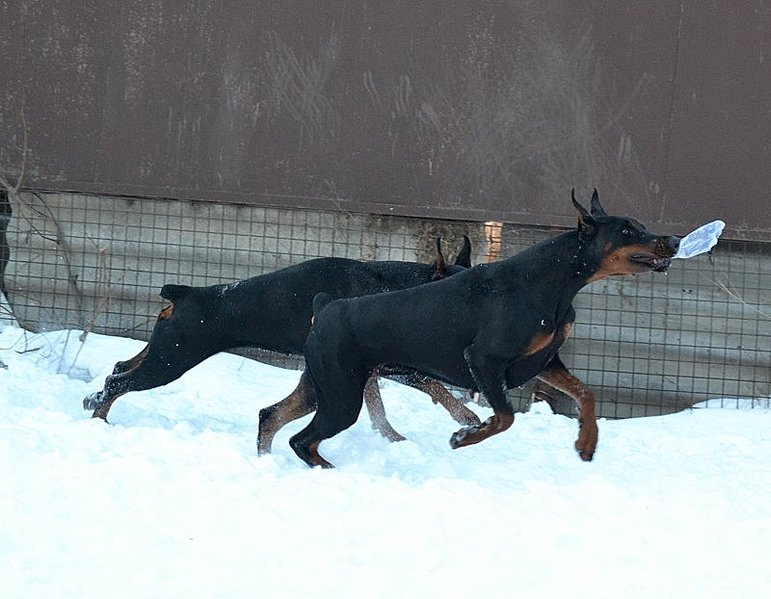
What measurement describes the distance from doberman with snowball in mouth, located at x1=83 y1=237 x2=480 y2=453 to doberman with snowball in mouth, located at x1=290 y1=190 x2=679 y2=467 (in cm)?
70

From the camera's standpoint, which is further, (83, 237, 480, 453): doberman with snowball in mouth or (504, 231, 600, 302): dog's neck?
(83, 237, 480, 453): doberman with snowball in mouth

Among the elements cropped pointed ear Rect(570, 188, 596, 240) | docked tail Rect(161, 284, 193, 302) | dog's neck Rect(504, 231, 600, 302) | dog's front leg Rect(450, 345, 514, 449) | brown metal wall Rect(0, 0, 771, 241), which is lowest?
dog's front leg Rect(450, 345, 514, 449)

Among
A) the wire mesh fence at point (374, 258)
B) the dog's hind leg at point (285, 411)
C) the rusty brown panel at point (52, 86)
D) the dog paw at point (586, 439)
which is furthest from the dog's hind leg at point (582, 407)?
the rusty brown panel at point (52, 86)

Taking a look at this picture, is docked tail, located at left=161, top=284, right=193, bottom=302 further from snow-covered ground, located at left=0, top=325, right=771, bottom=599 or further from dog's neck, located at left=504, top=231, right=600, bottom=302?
dog's neck, located at left=504, top=231, right=600, bottom=302

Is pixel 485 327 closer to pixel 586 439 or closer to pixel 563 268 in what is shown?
pixel 563 268

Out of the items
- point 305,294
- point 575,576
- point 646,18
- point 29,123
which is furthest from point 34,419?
point 646,18

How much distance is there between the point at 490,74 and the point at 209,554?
16.5ft

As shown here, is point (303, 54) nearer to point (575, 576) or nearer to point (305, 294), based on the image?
point (305, 294)

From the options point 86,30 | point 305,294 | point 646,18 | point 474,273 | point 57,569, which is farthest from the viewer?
point 86,30

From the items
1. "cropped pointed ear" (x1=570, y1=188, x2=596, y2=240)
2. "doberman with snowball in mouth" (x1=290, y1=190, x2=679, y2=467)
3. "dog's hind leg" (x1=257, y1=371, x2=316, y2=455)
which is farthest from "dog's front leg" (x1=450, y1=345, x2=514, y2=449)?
"dog's hind leg" (x1=257, y1=371, x2=316, y2=455)

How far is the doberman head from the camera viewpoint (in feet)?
17.3

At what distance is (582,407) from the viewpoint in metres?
5.57

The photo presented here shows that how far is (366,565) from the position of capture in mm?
4035

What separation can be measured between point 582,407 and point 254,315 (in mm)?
1958
